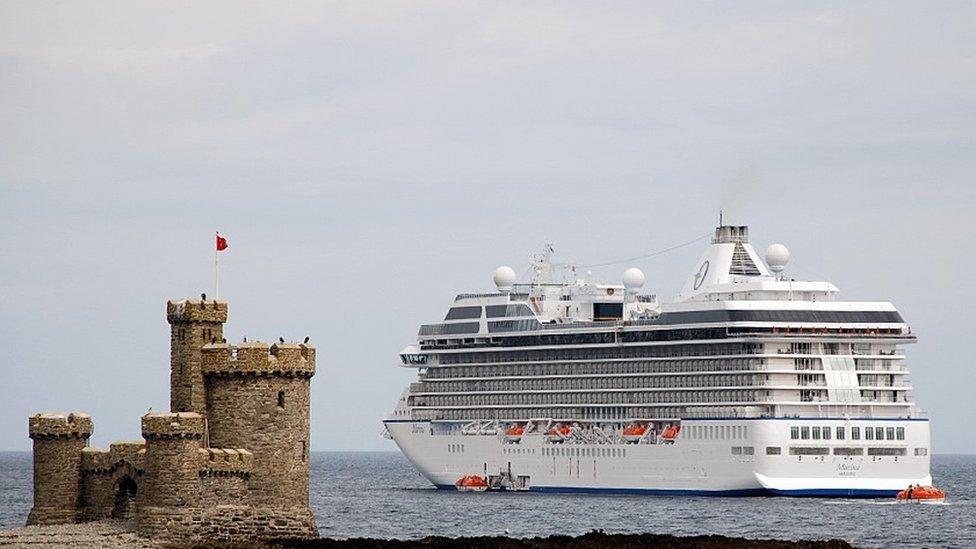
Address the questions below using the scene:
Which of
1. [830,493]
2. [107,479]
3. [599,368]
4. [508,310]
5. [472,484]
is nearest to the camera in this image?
[107,479]

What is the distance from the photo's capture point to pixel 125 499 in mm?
49688

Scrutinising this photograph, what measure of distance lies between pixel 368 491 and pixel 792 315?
109 feet

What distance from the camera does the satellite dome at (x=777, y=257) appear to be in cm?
10419

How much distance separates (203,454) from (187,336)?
12.8 ft

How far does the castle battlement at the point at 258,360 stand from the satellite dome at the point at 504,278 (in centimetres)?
7059

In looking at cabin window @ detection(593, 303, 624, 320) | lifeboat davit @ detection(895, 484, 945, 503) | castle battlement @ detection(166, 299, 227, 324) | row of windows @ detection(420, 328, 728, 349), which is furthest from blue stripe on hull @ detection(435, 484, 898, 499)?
castle battlement @ detection(166, 299, 227, 324)

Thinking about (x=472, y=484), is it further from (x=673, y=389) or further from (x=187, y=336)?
(x=187, y=336)

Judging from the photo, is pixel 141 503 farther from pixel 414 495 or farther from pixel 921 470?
pixel 414 495

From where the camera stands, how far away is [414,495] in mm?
111688

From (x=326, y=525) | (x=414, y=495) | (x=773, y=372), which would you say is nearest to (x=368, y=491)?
(x=414, y=495)

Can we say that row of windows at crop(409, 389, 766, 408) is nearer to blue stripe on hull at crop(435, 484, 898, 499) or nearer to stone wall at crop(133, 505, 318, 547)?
blue stripe on hull at crop(435, 484, 898, 499)

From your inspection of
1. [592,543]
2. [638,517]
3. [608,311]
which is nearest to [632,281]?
[608,311]

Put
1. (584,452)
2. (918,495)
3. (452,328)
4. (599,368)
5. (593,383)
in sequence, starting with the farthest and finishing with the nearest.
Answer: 1. (452,328)
2. (593,383)
3. (599,368)
4. (584,452)
5. (918,495)

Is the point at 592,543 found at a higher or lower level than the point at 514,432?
lower
